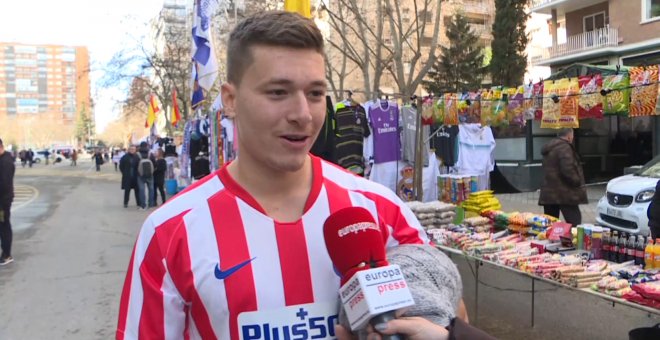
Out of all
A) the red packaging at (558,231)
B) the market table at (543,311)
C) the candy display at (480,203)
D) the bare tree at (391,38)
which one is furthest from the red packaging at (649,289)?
the bare tree at (391,38)

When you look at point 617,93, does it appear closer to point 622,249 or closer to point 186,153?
point 622,249

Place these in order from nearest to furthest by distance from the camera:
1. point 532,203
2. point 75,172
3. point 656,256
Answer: point 656,256, point 532,203, point 75,172

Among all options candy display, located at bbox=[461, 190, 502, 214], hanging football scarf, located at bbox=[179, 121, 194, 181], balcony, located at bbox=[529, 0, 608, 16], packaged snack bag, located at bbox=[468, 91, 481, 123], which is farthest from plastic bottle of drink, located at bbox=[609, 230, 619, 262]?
balcony, located at bbox=[529, 0, 608, 16]

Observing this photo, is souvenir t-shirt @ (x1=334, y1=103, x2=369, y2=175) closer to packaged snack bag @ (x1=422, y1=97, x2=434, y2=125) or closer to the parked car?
packaged snack bag @ (x1=422, y1=97, x2=434, y2=125)

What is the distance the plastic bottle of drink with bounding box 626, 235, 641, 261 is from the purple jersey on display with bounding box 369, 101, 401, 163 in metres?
4.18

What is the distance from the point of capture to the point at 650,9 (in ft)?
69.9

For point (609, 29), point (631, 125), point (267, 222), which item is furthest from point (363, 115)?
point (609, 29)

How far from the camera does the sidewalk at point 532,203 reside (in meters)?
12.8

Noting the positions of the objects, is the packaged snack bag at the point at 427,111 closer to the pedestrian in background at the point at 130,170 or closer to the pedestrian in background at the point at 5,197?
the pedestrian in background at the point at 5,197

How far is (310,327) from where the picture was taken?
4.22 ft

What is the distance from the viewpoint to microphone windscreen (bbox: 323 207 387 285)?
1180 millimetres

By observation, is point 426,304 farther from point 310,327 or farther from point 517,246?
point 517,246

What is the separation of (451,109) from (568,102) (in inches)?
77.7

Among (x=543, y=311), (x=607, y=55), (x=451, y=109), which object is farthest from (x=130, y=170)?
(x=607, y=55)
